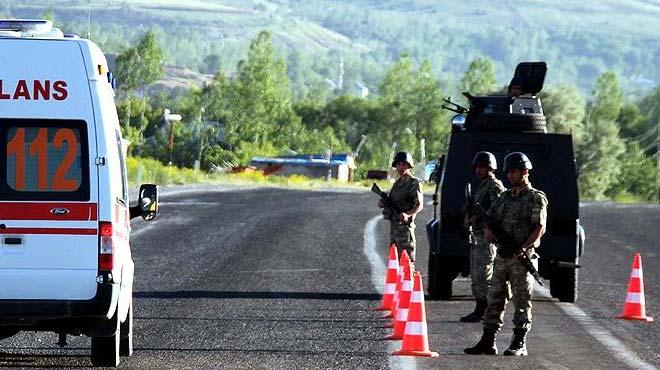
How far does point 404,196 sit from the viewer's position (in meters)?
19.6

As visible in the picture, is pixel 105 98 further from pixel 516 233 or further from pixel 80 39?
pixel 516 233

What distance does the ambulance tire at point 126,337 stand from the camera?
13.3 meters

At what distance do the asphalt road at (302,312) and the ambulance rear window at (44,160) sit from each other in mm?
1772

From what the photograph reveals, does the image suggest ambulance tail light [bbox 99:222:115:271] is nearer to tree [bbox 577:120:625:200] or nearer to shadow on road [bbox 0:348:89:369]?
shadow on road [bbox 0:348:89:369]

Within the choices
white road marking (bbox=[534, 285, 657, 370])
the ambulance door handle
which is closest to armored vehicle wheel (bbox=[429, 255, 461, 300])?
white road marking (bbox=[534, 285, 657, 370])

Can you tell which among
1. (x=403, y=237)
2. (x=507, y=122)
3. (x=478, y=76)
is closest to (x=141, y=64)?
(x=478, y=76)

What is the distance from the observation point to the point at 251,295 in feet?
67.6

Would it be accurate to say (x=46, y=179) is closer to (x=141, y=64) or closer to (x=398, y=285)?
(x=398, y=285)

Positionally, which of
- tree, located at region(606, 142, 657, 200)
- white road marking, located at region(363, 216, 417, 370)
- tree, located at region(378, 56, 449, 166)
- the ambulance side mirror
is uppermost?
the ambulance side mirror

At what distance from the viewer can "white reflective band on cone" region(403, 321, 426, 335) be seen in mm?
14195

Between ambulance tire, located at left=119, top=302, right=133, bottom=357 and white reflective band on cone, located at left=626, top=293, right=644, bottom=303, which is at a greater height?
ambulance tire, located at left=119, top=302, right=133, bottom=357

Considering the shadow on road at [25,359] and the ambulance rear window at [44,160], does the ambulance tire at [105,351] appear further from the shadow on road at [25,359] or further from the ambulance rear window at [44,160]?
the ambulance rear window at [44,160]

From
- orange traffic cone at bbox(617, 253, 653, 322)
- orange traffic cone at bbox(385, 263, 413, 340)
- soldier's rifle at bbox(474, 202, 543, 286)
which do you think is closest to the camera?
soldier's rifle at bbox(474, 202, 543, 286)

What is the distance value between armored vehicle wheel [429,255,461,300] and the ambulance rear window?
30.4ft
